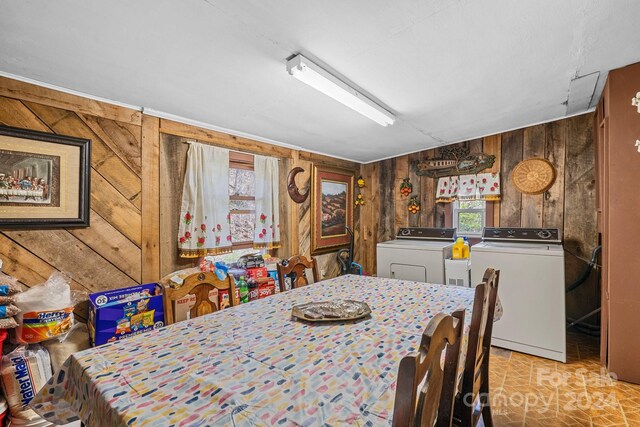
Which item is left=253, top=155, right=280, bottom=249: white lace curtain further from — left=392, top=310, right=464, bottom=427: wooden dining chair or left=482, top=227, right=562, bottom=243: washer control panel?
left=392, top=310, right=464, bottom=427: wooden dining chair

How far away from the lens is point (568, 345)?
2900 mm

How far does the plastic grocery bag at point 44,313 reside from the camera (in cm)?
171

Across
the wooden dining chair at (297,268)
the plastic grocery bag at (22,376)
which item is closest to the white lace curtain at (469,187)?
the wooden dining chair at (297,268)

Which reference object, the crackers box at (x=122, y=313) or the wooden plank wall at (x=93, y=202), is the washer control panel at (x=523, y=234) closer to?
the crackers box at (x=122, y=313)

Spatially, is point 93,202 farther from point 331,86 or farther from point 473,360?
point 473,360

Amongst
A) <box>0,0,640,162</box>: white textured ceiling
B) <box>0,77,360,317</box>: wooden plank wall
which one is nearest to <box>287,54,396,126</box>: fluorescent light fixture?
<box>0,0,640,162</box>: white textured ceiling

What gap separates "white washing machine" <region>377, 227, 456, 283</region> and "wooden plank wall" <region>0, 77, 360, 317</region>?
87.2 inches

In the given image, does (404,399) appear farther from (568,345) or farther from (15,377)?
(568,345)

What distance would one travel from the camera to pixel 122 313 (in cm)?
202

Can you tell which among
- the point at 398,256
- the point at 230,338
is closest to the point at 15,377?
the point at 230,338

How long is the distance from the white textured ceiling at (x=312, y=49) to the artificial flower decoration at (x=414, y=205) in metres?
1.77

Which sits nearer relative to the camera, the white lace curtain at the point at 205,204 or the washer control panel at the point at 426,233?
the white lace curtain at the point at 205,204

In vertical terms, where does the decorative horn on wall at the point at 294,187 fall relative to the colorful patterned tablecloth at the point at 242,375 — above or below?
above

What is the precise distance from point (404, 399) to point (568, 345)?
3.36 metres
